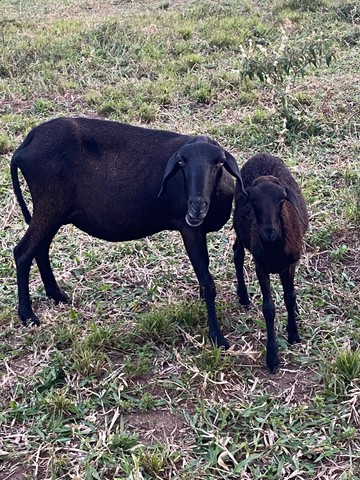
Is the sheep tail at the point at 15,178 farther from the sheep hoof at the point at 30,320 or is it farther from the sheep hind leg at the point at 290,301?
the sheep hind leg at the point at 290,301

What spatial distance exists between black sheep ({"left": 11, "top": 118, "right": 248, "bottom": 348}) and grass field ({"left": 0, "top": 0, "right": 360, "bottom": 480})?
1.43ft

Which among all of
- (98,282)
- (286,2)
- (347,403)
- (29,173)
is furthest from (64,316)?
(286,2)

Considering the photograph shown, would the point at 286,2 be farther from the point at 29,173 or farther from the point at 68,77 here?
the point at 29,173

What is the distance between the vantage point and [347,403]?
13.2 ft

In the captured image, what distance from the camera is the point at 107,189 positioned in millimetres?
4984

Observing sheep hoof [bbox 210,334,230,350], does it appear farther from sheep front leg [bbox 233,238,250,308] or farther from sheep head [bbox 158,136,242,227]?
sheep head [bbox 158,136,242,227]

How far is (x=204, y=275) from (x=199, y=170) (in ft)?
2.81

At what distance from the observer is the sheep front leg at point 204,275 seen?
4.70m

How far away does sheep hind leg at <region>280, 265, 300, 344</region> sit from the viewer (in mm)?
→ 4574

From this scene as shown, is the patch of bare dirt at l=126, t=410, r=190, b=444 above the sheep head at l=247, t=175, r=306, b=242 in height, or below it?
below

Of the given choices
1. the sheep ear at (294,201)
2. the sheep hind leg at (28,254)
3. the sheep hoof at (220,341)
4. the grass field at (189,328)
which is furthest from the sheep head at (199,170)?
the sheep hind leg at (28,254)

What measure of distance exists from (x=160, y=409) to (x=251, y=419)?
1.96 ft

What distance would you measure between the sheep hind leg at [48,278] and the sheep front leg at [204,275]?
1.25 meters

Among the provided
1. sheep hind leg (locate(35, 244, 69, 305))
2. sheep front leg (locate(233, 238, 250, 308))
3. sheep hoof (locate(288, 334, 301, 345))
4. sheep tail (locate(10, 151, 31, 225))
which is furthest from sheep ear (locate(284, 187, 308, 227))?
sheep tail (locate(10, 151, 31, 225))
